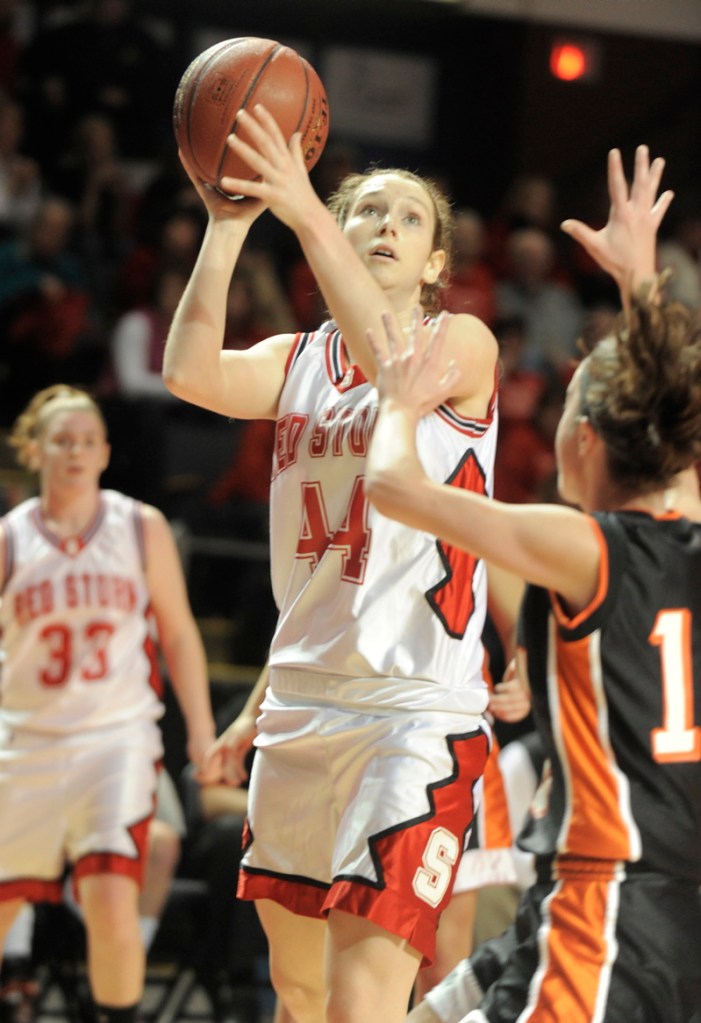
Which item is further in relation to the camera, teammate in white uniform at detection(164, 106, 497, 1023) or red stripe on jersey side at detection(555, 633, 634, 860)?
teammate in white uniform at detection(164, 106, 497, 1023)

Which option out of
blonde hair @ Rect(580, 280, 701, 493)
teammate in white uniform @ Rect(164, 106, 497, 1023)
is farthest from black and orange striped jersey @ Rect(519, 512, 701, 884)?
teammate in white uniform @ Rect(164, 106, 497, 1023)

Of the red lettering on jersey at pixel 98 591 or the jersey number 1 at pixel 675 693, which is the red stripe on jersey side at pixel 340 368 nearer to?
the jersey number 1 at pixel 675 693

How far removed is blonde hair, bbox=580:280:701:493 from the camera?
8.31 ft

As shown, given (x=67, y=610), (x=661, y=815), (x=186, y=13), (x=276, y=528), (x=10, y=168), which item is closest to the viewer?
(x=661, y=815)

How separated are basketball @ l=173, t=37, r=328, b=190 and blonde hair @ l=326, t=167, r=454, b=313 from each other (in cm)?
25

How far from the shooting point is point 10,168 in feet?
30.6

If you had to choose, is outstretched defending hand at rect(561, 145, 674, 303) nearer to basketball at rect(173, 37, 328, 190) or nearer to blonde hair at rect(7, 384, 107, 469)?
basketball at rect(173, 37, 328, 190)

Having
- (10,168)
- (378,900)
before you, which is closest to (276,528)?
(378,900)

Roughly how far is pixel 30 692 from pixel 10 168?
5011 millimetres

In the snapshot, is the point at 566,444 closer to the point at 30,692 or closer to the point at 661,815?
the point at 661,815

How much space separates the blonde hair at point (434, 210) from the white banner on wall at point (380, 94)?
27.3 ft

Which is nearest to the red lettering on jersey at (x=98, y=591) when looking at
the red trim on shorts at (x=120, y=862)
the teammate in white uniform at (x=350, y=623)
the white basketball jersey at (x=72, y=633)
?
the white basketball jersey at (x=72, y=633)

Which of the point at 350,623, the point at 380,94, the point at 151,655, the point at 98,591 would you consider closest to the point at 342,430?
the point at 350,623

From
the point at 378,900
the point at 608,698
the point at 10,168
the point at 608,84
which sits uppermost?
the point at 608,84
